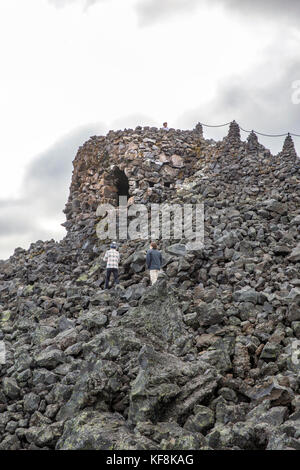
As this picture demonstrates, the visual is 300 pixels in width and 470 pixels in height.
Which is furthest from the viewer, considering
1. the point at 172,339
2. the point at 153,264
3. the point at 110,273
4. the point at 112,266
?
the point at 110,273

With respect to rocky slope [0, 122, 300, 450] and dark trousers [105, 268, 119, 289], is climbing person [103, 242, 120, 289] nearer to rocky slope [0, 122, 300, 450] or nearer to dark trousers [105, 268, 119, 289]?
dark trousers [105, 268, 119, 289]

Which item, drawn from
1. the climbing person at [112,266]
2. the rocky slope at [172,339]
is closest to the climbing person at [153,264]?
the rocky slope at [172,339]

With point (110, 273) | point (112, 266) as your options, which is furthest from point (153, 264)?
point (110, 273)

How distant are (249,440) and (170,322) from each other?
4504 millimetres

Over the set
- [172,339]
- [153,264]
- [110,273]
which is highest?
[153,264]

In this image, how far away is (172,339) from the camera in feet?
32.2

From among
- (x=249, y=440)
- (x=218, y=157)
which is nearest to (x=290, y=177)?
(x=218, y=157)

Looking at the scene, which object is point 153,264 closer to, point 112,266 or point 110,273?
point 112,266

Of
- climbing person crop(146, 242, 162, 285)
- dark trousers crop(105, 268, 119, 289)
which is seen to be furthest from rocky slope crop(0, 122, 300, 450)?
dark trousers crop(105, 268, 119, 289)

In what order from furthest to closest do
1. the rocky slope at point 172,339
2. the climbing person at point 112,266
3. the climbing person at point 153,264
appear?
the climbing person at point 112,266 → the climbing person at point 153,264 → the rocky slope at point 172,339

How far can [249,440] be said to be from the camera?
Answer: 600cm

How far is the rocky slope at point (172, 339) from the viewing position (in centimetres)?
678

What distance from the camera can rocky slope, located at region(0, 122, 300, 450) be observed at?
678 cm

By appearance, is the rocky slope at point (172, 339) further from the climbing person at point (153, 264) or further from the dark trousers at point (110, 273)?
the dark trousers at point (110, 273)
